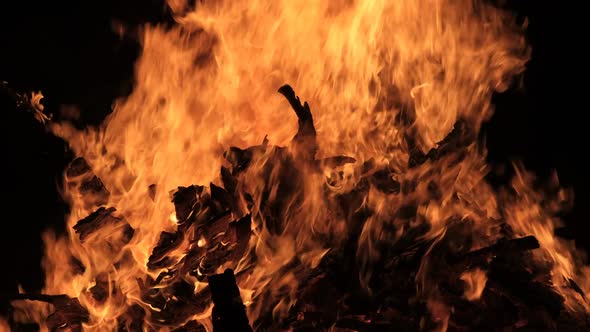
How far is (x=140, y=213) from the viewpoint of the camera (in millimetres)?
3152

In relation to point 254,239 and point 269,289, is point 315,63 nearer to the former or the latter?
point 254,239

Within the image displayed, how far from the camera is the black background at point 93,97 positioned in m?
3.12

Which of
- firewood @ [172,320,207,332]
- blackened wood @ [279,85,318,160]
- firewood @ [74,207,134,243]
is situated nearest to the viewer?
firewood @ [172,320,207,332]

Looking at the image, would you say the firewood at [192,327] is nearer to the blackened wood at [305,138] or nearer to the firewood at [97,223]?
the firewood at [97,223]

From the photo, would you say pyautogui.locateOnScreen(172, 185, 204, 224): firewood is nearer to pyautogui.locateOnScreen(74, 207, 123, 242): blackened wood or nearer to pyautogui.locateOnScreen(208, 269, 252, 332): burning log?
pyautogui.locateOnScreen(74, 207, 123, 242): blackened wood

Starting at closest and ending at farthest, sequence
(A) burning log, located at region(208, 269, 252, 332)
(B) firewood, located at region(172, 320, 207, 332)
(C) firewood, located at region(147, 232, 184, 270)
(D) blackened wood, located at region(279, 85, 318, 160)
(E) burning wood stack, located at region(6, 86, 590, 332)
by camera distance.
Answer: (A) burning log, located at region(208, 269, 252, 332)
(E) burning wood stack, located at region(6, 86, 590, 332)
(B) firewood, located at region(172, 320, 207, 332)
(C) firewood, located at region(147, 232, 184, 270)
(D) blackened wood, located at region(279, 85, 318, 160)

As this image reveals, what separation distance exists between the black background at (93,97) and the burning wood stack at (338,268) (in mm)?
473

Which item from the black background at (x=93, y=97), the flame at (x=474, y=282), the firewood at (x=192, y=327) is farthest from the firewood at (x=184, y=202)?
the flame at (x=474, y=282)

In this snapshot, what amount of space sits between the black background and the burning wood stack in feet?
1.55

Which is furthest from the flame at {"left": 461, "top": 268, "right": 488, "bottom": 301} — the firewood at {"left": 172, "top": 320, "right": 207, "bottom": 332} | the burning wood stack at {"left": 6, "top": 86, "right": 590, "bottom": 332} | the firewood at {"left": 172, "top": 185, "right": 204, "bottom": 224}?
the firewood at {"left": 172, "top": 185, "right": 204, "bottom": 224}

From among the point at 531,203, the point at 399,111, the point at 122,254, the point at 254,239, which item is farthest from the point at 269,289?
the point at 531,203

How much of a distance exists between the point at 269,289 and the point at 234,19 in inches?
72.2

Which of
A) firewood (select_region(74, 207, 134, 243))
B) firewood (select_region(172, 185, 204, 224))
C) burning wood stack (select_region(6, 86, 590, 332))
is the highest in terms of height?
firewood (select_region(74, 207, 134, 243))

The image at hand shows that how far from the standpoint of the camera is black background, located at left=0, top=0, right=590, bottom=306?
312 centimetres
